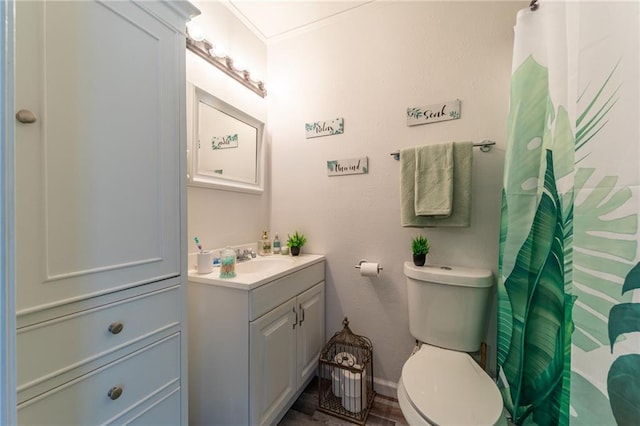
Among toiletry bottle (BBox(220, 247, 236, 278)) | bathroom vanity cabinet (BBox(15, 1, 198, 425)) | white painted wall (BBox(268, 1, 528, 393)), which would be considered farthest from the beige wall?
bathroom vanity cabinet (BBox(15, 1, 198, 425))

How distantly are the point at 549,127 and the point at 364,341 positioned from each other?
57.6 inches

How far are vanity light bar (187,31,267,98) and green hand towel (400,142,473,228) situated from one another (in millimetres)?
1171

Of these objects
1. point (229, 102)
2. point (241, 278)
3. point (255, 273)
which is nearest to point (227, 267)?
point (241, 278)

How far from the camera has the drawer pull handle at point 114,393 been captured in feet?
2.26

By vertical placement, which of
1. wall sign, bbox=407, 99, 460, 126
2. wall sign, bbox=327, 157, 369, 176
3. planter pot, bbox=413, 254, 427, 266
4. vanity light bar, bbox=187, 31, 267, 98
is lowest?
planter pot, bbox=413, 254, 427, 266

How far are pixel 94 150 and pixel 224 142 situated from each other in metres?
0.93

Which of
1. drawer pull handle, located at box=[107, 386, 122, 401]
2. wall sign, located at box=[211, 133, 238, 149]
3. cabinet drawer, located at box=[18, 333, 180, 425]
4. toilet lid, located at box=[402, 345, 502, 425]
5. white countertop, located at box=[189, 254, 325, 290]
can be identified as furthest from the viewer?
wall sign, located at box=[211, 133, 238, 149]

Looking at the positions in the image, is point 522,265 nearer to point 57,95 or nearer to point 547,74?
point 547,74

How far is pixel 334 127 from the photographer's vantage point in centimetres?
170

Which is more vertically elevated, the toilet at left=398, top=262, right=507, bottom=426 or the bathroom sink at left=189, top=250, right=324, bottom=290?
the bathroom sink at left=189, top=250, right=324, bottom=290

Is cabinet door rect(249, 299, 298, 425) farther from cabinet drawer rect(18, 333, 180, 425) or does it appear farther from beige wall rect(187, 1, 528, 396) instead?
beige wall rect(187, 1, 528, 396)

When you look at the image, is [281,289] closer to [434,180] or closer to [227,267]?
[227,267]

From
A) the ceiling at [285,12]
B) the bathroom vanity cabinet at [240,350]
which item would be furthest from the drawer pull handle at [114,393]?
the ceiling at [285,12]

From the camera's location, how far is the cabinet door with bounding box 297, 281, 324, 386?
1421 millimetres
